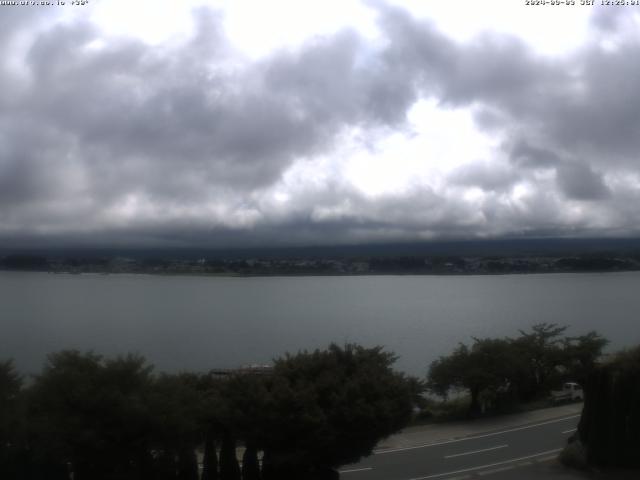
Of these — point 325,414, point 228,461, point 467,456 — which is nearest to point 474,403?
point 467,456

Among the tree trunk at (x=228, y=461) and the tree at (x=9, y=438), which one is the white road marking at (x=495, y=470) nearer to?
the tree trunk at (x=228, y=461)

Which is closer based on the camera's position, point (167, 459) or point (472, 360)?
point (167, 459)

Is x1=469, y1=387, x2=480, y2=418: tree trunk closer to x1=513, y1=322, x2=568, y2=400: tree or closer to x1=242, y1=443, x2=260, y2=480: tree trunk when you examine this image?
x1=513, y1=322, x2=568, y2=400: tree

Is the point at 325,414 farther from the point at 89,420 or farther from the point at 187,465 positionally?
the point at 89,420

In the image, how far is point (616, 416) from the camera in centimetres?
1861

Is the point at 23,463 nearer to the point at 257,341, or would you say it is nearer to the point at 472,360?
the point at 472,360

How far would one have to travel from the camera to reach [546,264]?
509 feet

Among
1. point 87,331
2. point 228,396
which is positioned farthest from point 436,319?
point 228,396

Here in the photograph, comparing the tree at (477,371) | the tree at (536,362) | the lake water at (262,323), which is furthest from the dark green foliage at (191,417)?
the lake water at (262,323)

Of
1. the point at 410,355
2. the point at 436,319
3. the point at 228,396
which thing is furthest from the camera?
the point at 436,319

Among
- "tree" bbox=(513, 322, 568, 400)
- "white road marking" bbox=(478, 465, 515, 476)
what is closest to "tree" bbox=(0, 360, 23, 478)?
"white road marking" bbox=(478, 465, 515, 476)

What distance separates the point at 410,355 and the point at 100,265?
99.6m

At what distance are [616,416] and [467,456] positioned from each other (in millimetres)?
4633

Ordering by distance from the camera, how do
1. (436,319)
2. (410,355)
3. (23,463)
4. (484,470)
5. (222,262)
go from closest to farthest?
1. (23,463)
2. (484,470)
3. (410,355)
4. (436,319)
5. (222,262)
